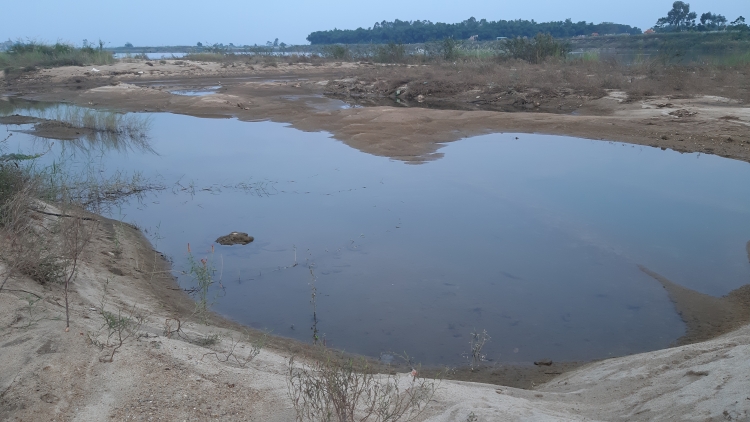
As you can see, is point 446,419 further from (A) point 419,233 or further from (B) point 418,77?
(B) point 418,77

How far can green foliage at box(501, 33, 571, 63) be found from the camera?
2943 cm

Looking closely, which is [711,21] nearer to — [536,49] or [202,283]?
[536,49]

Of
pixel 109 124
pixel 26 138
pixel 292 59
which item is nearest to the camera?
pixel 26 138

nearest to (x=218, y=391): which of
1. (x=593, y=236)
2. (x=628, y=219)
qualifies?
(x=593, y=236)

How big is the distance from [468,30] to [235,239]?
86.4 meters

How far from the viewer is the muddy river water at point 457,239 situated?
18.8 feet

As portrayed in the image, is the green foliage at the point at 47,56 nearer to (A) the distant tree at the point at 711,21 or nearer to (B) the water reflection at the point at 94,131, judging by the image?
(B) the water reflection at the point at 94,131

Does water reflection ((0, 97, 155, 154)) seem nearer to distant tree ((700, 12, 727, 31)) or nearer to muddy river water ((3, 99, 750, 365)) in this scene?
muddy river water ((3, 99, 750, 365))

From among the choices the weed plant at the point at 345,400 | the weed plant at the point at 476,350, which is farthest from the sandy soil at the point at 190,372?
the weed plant at the point at 476,350

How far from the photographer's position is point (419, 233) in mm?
8109

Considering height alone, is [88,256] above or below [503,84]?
below

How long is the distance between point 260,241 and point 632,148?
9.50 metres

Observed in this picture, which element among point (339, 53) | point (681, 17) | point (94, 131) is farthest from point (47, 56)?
point (681, 17)

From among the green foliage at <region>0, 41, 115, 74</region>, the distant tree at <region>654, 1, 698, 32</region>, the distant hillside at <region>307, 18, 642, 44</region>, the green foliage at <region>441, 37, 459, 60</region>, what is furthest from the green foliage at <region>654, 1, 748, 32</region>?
the green foliage at <region>0, 41, 115, 74</region>
